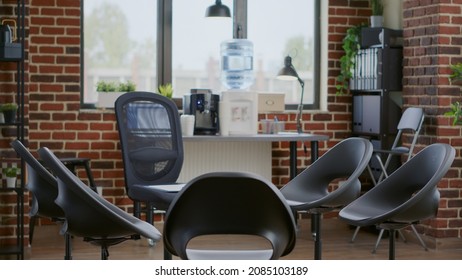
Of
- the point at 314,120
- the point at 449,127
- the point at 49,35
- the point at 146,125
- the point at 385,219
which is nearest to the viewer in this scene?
the point at 385,219

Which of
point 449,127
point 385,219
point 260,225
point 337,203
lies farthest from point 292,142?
point 260,225

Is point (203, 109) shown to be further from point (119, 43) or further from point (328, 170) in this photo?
point (328, 170)

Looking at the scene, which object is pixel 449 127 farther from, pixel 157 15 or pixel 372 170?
pixel 157 15

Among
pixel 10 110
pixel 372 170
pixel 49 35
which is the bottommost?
pixel 372 170

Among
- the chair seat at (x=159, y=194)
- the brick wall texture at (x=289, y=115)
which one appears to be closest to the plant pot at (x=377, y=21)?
the brick wall texture at (x=289, y=115)

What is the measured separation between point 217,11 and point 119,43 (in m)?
0.87

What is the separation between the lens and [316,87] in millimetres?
7801

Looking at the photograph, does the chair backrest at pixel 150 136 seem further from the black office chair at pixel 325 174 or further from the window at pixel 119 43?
the window at pixel 119 43

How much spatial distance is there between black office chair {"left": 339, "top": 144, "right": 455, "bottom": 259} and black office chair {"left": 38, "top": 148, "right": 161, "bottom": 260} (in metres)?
0.95

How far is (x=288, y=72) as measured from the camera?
7117 millimetres

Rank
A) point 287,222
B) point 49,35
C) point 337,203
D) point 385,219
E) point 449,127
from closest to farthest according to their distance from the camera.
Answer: point 287,222 → point 385,219 → point 337,203 → point 449,127 → point 49,35

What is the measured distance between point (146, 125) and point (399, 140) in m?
2.27

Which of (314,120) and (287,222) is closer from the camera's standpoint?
(287,222)

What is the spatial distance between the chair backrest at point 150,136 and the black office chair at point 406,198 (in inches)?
79.1
